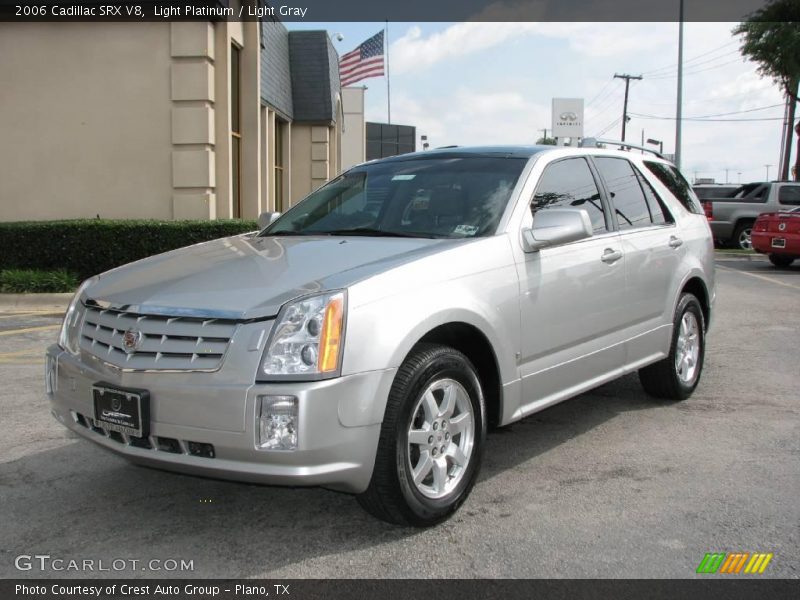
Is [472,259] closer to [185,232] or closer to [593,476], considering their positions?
[593,476]

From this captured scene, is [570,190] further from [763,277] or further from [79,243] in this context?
[763,277]

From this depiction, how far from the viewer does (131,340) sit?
3393 mm

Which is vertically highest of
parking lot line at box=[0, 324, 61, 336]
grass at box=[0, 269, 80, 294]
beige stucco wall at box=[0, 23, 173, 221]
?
beige stucco wall at box=[0, 23, 173, 221]

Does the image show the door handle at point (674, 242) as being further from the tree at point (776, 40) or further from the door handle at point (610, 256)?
the tree at point (776, 40)

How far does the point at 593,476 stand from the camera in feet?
14.1

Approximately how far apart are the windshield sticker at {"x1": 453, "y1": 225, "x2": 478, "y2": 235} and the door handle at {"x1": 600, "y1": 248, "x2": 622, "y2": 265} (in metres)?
0.98

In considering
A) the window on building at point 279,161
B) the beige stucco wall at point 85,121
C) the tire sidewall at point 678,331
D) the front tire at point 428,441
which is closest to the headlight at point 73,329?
the front tire at point 428,441

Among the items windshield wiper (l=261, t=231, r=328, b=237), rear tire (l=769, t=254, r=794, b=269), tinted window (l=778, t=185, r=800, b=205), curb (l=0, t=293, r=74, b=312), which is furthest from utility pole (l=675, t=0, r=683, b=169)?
windshield wiper (l=261, t=231, r=328, b=237)

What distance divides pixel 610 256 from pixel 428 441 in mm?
1955

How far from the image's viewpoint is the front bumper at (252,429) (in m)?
3.09

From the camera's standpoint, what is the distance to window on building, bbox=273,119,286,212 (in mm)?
21781
